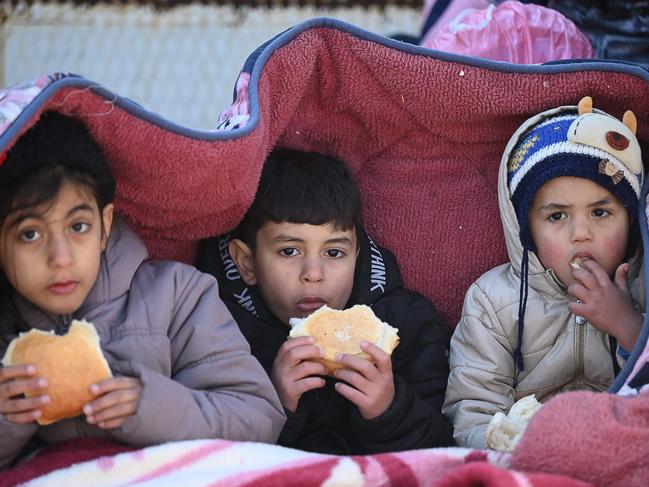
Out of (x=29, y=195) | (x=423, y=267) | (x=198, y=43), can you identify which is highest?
(x=198, y=43)

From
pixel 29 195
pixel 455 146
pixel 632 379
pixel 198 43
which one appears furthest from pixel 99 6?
pixel 632 379

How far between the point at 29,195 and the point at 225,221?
0.46m

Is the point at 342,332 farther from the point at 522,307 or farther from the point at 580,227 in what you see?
the point at 580,227

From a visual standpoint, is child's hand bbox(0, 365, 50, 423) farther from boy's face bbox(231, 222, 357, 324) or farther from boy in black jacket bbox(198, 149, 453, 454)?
boy's face bbox(231, 222, 357, 324)

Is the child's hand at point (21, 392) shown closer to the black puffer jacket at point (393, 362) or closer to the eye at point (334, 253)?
the black puffer jacket at point (393, 362)

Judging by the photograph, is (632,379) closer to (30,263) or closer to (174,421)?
(174,421)

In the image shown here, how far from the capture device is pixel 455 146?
2.14 m

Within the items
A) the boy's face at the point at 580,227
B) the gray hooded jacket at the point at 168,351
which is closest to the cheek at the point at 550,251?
the boy's face at the point at 580,227

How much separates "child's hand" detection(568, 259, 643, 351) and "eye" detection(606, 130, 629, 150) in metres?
0.22

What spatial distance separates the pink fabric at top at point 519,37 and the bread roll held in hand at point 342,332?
2.57ft

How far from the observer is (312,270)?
1910 mm

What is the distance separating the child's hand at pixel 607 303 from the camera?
1807 millimetres

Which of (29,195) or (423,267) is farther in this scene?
(423,267)

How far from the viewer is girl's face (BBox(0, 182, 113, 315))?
1.55 metres
